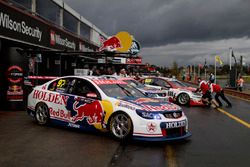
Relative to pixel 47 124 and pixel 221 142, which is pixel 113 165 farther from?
pixel 47 124

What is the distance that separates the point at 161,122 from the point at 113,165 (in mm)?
1744

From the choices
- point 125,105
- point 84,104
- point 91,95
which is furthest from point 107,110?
point 84,104

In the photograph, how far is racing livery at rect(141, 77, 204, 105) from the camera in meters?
15.7

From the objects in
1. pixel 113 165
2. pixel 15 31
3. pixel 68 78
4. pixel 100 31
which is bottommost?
pixel 113 165

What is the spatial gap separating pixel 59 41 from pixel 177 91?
743 centimetres

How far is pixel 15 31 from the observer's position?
12430 mm

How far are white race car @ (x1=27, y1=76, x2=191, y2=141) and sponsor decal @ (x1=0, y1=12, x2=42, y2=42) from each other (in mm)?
3825

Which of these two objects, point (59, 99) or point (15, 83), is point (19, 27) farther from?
point (59, 99)

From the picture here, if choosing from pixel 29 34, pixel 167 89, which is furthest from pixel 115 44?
pixel 29 34

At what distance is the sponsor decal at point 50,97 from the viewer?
8174 millimetres

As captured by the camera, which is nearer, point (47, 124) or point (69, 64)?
point (47, 124)

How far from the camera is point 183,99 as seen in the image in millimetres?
15820

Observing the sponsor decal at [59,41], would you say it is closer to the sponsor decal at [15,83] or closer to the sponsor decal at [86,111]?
the sponsor decal at [15,83]

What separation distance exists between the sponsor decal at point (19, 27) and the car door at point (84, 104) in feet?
16.1
